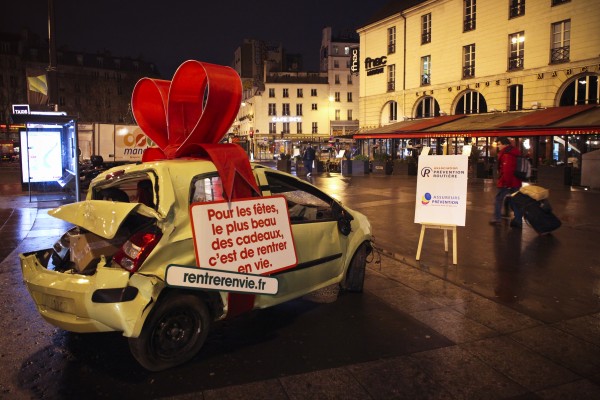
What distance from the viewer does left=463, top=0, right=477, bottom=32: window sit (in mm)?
27891

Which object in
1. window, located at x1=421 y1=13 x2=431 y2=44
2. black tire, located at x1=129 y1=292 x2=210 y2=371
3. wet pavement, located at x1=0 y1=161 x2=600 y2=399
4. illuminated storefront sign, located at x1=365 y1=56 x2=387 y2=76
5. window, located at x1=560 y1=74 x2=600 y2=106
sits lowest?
wet pavement, located at x1=0 y1=161 x2=600 y2=399

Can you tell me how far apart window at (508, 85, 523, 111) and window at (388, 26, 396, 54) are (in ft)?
34.6

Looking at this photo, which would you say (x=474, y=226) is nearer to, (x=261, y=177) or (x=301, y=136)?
(x=261, y=177)

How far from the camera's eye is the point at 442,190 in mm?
7125

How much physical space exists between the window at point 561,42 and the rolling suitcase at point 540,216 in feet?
57.5

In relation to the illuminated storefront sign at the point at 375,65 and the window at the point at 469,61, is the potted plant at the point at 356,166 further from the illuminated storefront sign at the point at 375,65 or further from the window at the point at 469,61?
the illuminated storefront sign at the point at 375,65

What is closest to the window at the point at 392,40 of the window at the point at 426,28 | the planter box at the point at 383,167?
the window at the point at 426,28

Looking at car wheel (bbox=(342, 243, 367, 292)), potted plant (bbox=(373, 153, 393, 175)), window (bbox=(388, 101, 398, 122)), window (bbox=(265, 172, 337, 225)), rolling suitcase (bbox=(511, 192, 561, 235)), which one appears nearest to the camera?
window (bbox=(265, 172, 337, 225))

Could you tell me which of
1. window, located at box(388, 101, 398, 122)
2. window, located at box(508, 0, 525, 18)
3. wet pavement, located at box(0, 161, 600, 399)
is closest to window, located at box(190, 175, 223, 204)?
wet pavement, located at box(0, 161, 600, 399)

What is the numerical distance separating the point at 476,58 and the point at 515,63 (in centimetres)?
254

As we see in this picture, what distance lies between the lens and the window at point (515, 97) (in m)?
25.9

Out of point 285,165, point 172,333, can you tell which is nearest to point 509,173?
point 172,333

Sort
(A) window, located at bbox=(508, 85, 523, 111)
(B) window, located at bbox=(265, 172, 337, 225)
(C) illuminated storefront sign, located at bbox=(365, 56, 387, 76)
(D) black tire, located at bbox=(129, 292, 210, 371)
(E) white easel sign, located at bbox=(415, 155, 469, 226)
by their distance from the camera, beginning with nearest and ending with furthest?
1. (D) black tire, located at bbox=(129, 292, 210, 371)
2. (B) window, located at bbox=(265, 172, 337, 225)
3. (E) white easel sign, located at bbox=(415, 155, 469, 226)
4. (A) window, located at bbox=(508, 85, 523, 111)
5. (C) illuminated storefront sign, located at bbox=(365, 56, 387, 76)

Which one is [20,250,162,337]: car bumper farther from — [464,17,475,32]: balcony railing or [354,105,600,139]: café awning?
[464,17,475,32]: balcony railing
